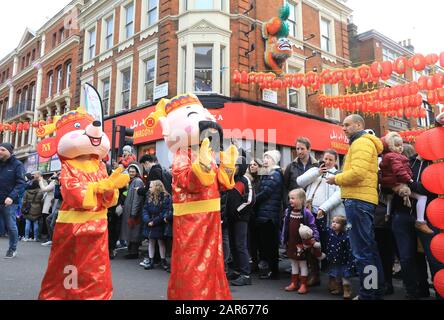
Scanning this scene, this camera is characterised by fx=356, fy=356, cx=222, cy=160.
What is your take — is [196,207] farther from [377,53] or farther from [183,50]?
[377,53]

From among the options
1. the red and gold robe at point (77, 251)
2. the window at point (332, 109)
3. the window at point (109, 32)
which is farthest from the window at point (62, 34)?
the red and gold robe at point (77, 251)

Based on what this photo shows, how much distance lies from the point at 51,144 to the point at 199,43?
10.3 m

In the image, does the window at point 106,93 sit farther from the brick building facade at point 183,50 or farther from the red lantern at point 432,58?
the red lantern at point 432,58

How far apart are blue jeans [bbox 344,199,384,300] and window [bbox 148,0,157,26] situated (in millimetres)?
13701

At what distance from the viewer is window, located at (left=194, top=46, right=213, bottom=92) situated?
13.5m

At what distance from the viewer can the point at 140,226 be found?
6.89m

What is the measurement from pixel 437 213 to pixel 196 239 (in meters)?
2.38

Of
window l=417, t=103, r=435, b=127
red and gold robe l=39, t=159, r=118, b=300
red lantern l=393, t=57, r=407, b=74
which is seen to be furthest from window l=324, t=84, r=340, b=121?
red and gold robe l=39, t=159, r=118, b=300

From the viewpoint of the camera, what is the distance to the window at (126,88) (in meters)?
16.3

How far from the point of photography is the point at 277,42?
14141mm

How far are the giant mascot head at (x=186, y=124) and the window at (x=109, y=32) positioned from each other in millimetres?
15370

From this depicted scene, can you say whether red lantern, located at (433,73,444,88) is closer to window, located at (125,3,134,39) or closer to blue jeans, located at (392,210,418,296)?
blue jeans, located at (392,210,418,296)

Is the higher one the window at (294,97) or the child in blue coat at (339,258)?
the window at (294,97)

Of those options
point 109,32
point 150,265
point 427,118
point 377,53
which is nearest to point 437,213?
point 150,265
